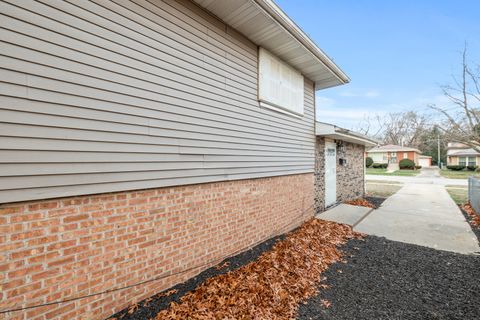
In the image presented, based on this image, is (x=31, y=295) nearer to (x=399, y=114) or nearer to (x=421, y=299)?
(x=421, y=299)

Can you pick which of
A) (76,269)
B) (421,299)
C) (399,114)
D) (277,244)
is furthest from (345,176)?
(399,114)

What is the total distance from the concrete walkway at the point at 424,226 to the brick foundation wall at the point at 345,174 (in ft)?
4.81

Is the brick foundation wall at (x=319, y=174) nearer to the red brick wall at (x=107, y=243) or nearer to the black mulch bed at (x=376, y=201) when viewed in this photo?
the black mulch bed at (x=376, y=201)

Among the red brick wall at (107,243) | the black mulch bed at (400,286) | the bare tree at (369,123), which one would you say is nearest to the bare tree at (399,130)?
the bare tree at (369,123)

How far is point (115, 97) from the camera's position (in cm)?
272

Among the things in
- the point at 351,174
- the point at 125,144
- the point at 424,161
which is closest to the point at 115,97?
the point at 125,144

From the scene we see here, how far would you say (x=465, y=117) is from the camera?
1419cm

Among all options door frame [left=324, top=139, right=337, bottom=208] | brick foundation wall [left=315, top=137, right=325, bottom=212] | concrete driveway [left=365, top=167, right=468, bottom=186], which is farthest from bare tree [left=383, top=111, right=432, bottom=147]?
brick foundation wall [left=315, top=137, right=325, bottom=212]

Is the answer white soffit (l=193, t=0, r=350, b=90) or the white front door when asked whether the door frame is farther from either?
white soffit (l=193, t=0, r=350, b=90)

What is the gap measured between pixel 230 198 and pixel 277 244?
179 cm

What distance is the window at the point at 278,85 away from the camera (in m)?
5.28

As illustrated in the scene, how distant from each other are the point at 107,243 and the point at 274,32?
4.81 meters

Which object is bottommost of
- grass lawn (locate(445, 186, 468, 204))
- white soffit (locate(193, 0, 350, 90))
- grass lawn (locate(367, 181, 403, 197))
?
grass lawn (locate(445, 186, 468, 204))

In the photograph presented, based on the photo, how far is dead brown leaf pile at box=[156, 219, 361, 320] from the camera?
9.39 feet
